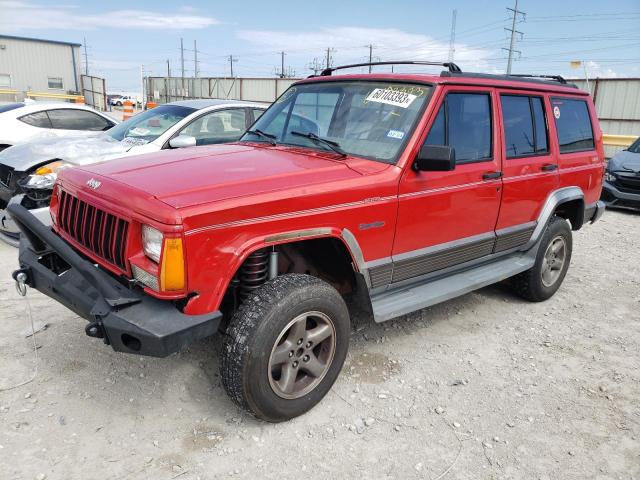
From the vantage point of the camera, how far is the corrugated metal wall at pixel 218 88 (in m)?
27.1

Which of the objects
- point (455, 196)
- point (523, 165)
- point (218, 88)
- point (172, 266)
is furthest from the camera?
point (218, 88)

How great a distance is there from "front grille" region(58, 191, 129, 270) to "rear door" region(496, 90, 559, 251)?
9.75 feet

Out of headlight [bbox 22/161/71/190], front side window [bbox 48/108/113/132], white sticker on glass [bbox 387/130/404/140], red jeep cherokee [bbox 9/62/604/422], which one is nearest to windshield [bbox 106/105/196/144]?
headlight [bbox 22/161/71/190]

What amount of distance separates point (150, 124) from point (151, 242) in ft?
15.2

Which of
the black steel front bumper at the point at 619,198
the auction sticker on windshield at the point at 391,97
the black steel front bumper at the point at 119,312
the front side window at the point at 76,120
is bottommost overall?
the black steel front bumper at the point at 619,198

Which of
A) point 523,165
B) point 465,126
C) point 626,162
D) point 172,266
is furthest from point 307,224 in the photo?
point 626,162

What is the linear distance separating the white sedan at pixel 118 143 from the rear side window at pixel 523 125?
3.06 metres

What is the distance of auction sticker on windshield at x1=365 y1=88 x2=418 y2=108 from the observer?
3.57 metres

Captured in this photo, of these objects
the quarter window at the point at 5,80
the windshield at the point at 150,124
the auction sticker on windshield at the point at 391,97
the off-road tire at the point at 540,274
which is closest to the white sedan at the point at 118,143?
the windshield at the point at 150,124

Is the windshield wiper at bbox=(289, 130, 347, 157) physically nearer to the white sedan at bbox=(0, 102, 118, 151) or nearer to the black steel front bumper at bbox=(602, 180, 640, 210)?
the white sedan at bbox=(0, 102, 118, 151)

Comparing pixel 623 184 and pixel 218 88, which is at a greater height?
pixel 218 88

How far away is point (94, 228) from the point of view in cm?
295

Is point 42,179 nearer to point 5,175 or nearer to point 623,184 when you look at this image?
point 5,175

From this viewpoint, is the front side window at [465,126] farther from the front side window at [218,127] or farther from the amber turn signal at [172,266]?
the front side window at [218,127]
